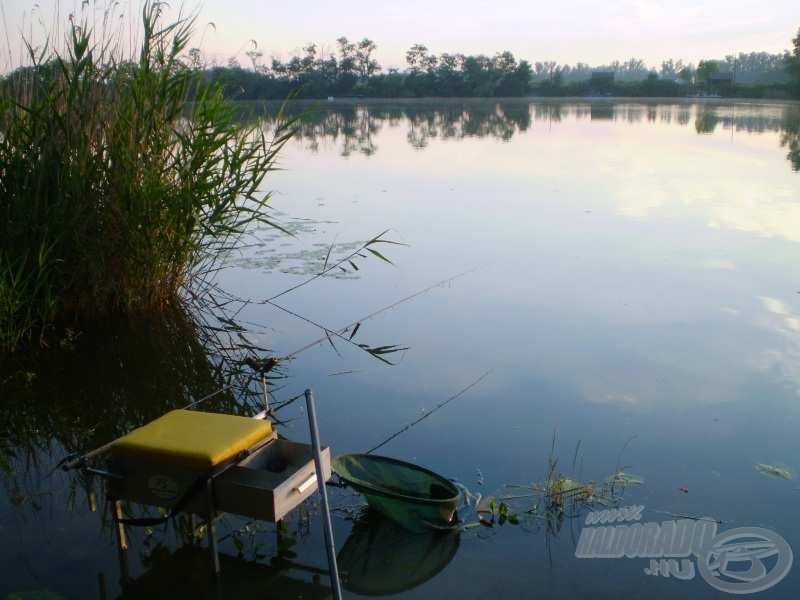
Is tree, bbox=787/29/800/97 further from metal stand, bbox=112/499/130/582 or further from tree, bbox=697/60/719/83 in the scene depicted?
metal stand, bbox=112/499/130/582

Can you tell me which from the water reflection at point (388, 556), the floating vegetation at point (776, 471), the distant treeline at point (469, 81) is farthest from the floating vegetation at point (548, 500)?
the distant treeline at point (469, 81)

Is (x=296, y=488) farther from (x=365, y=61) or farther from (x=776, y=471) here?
(x=365, y=61)

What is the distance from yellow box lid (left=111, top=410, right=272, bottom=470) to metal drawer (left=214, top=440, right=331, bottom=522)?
2.5 inches

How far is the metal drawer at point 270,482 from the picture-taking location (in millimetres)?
2385

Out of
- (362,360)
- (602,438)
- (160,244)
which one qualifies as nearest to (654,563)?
(602,438)

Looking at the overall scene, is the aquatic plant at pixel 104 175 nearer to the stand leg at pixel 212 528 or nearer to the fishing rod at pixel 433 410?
the fishing rod at pixel 433 410

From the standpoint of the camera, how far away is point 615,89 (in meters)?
57.9

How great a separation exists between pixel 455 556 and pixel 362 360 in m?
2.25

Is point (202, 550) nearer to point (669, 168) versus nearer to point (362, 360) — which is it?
point (362, 360)

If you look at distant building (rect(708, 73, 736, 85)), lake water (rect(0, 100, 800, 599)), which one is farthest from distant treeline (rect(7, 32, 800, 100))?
lake water (rect(0, 100, 800, 599))

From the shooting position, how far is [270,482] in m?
2.47

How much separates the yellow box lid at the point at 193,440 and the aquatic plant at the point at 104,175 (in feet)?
7.83

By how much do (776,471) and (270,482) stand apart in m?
2.23

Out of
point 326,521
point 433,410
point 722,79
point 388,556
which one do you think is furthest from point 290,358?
point 722,79
